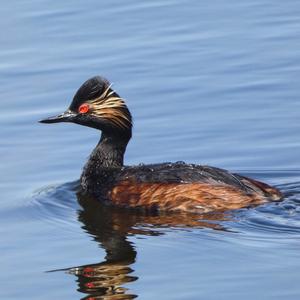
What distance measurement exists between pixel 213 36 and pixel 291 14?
1.48 metres

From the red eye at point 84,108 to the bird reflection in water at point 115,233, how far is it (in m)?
0.94

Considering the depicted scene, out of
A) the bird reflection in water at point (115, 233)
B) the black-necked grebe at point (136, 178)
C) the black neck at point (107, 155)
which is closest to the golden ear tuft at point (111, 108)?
the black-necked grebe at point (136, 178)

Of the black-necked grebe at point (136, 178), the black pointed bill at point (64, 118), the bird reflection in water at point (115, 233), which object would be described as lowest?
the bird reflection in water at point (115, 233)

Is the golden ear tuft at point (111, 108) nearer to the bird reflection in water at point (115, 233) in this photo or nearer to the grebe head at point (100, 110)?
the grebe head at point (100, 110)

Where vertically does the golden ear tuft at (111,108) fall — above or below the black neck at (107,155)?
above

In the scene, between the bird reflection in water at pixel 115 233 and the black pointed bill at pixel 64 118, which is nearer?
the bird reflection in water at pixel 115 233

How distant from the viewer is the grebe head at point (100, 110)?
14359mm

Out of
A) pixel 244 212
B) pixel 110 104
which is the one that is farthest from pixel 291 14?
pixel 244 212

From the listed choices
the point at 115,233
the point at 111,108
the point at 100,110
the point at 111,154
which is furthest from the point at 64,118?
the point at 115,233

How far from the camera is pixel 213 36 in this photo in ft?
60.6

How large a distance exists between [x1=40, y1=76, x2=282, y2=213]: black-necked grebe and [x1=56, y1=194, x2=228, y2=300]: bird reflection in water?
16 centimetres

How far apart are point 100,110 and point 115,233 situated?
216 cm

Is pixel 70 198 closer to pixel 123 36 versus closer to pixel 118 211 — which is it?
pixel 118 211

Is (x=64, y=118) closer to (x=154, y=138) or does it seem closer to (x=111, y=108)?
(x=111, y=108)
